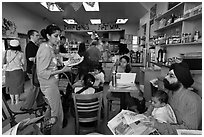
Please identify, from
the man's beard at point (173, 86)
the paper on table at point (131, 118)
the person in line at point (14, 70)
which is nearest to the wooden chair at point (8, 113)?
the paper on table at point (131, 118)

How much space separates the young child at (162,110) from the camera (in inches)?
66.3

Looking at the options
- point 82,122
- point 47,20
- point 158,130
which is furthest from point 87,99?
point 47,20

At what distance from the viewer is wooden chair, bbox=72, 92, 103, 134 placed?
2.13 metres

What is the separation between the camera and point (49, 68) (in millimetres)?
2074

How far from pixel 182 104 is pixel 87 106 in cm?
107

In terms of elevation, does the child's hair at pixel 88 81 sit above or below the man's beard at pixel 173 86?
below

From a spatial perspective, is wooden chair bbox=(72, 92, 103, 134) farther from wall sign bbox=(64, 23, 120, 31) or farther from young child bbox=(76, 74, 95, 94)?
wall sign bbox=(64, 23, 120, 31)

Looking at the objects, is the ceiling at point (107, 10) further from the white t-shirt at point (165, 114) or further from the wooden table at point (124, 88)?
the white t-shirt at point (165, 114)

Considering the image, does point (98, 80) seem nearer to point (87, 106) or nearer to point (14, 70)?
point (87, 106)

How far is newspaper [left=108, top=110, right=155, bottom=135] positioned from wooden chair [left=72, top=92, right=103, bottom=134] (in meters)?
0.71

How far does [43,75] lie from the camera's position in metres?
2.03

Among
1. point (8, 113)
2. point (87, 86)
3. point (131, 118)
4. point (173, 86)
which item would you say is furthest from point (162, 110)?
point (8, 113)

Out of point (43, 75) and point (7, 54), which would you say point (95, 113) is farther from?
point (7, 54)

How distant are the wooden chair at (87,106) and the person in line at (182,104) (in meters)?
0.82
